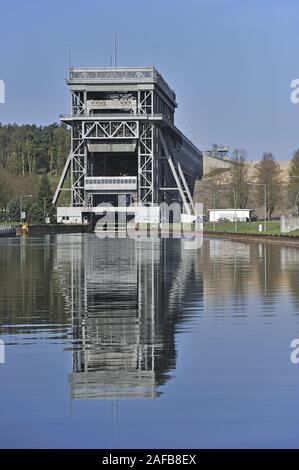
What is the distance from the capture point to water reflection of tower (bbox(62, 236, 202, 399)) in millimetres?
13312

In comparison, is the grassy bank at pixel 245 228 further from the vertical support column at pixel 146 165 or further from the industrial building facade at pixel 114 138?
the industrial building facade at pixel 114 138

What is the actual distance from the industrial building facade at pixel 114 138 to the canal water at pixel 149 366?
388ft

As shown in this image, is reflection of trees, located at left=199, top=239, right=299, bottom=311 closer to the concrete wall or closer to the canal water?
the canal water

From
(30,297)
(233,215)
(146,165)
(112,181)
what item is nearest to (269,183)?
(233,215)

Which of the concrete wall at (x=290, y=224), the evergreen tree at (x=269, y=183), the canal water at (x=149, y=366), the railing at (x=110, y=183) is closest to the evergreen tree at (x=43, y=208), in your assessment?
the railing at (x=110, y=183)

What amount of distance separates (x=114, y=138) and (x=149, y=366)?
13461 cm

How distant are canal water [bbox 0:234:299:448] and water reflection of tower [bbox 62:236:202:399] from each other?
0.03 meters

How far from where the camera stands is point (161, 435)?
1010 cm

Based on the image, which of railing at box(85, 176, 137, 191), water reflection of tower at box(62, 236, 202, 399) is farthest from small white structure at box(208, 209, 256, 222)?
water reflection of tower at box(62, 236, 202, 399)

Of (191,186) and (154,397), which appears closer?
(154,397)
